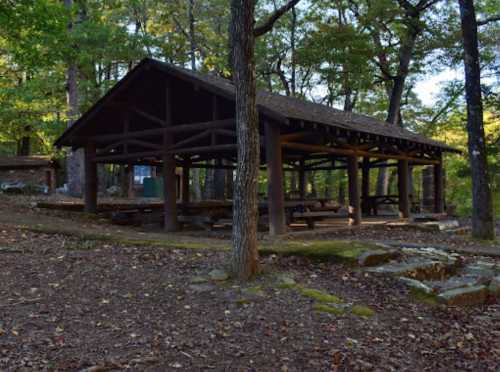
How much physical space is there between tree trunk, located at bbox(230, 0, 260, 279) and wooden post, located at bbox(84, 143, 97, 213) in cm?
913

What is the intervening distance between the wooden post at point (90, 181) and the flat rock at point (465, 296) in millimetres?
10775

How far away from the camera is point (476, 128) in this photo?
33.6ft

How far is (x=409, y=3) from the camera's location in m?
21.4

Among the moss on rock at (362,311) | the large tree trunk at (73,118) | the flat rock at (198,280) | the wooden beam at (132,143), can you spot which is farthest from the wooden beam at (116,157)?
the moss on rock at (362,311)

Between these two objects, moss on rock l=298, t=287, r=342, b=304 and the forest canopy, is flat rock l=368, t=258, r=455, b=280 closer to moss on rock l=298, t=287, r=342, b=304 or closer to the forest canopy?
moss on rock l=298, t=287, r=342, b=304

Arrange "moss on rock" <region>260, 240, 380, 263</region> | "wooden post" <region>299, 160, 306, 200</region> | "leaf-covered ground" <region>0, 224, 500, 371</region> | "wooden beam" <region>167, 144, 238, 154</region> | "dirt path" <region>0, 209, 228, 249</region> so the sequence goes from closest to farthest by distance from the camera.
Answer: "leaf-covered ground" <region>0, 224, 500, 371</region> < "moss on rock" <region>260, 240, 380, 263</region> < "dirt path" <region>0, 209, 228, 249</region> < "wooden beam" <region>167, 144, 238, 154</region> < "wooden post" <region>299, 160, 306, 200</region>

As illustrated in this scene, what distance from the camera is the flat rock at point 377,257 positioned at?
6781 mm

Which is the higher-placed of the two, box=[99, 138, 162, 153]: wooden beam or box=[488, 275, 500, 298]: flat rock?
box=[99, 138, 162, 153]: wooden beam

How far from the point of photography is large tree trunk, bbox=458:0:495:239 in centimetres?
1026

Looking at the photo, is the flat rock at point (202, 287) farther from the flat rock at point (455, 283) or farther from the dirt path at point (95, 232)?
the flat rock at point (455, 283)

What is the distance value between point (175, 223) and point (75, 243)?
12.4ft

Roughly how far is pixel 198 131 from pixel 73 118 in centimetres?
652

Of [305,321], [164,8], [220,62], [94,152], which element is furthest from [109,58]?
[305,321]

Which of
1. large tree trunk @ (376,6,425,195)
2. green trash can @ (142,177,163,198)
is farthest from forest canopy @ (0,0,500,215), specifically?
green trash can @ (142,177,163,198)
